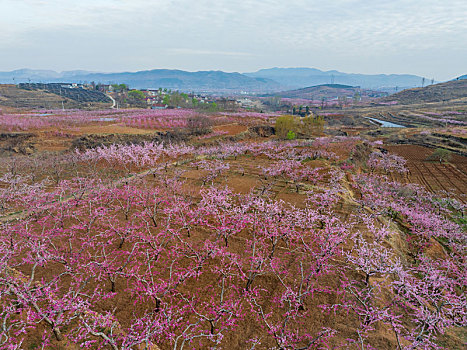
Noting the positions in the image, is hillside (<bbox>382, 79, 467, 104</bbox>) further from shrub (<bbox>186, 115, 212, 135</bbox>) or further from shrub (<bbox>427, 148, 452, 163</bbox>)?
shrub (<bbox>186, 115, 212, 135</bbox>)

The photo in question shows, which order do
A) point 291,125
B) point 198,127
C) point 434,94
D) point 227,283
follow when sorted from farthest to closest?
point 434,94
point 198,127
point 291,125
point 227,283

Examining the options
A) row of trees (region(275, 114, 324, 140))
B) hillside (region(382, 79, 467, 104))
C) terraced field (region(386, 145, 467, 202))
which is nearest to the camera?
terraced field (region(386, 145, 467, 202))

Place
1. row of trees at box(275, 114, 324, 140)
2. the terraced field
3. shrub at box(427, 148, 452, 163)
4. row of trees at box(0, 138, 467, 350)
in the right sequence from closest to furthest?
1. row of trees at box(0, 138, 467, 350)
2. the terraced field
3. shrub at box(427, 148, 452, 163)
4. row of trees at box(275, 114, 324, 140)

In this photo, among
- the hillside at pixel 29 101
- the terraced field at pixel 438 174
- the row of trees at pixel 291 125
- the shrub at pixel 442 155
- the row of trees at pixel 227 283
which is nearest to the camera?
the row of trees at pixel 227 283

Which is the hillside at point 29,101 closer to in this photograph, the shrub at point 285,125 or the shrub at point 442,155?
the shrub at point 285,125

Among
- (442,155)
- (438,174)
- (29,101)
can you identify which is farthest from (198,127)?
(29,101)

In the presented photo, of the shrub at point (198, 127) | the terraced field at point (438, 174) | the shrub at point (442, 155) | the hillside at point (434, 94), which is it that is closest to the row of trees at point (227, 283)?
the terraced field at point (438, 174)

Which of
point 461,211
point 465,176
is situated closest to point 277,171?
point 461,211

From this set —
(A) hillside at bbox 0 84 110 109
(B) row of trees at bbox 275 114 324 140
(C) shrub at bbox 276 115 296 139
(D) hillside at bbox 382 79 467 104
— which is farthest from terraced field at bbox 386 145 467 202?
(D) hillside at bbox 382 79 467 104

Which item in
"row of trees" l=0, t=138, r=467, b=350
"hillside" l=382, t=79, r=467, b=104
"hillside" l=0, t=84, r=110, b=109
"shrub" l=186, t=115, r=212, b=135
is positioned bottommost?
"row of trees" l=0, t=138, r=467, b=350

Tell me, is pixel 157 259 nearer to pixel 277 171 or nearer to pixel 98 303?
pixel 98 303

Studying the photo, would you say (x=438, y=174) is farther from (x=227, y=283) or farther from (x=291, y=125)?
(x=227, y=283)

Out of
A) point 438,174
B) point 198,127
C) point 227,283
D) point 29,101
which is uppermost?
point 29,101

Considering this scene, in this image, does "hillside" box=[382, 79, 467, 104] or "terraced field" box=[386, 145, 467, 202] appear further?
"hillside" box=[382, 79, 467, 104]
